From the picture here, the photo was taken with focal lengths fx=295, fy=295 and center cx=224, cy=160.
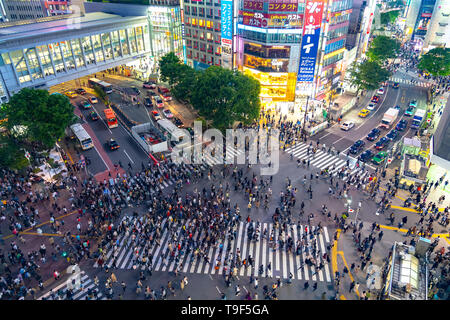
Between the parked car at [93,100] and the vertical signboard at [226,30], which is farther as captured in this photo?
the parked car at [93,100]

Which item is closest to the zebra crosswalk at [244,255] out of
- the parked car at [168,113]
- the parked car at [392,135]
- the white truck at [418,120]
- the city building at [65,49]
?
the parked car at [392,135]

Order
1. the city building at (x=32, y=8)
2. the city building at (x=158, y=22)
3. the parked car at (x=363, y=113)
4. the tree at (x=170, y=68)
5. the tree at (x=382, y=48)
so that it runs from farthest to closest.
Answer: the city building at (x=32, y=8) → the city building at (x=158, y=22) → the tree at (x=382, y=48) → the tree at (x=170, y=68) → the parked car at (x=363, y=113)

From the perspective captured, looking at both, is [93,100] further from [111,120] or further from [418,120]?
[418,120]

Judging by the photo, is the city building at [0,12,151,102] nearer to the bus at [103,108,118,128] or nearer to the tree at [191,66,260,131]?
the bus at [103,108,118,128]

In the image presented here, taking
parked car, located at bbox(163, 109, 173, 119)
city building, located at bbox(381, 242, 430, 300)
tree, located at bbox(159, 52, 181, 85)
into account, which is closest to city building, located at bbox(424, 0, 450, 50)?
tree, located at bbox(159, 52, 181, 85)

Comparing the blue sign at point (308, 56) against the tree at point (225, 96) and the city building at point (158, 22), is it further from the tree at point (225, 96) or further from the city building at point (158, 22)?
the city building at point (158, 22)

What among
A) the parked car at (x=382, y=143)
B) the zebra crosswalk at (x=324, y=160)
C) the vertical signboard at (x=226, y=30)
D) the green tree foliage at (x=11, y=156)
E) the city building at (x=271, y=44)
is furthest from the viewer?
the vertical signboard at (x=226, y=30)
